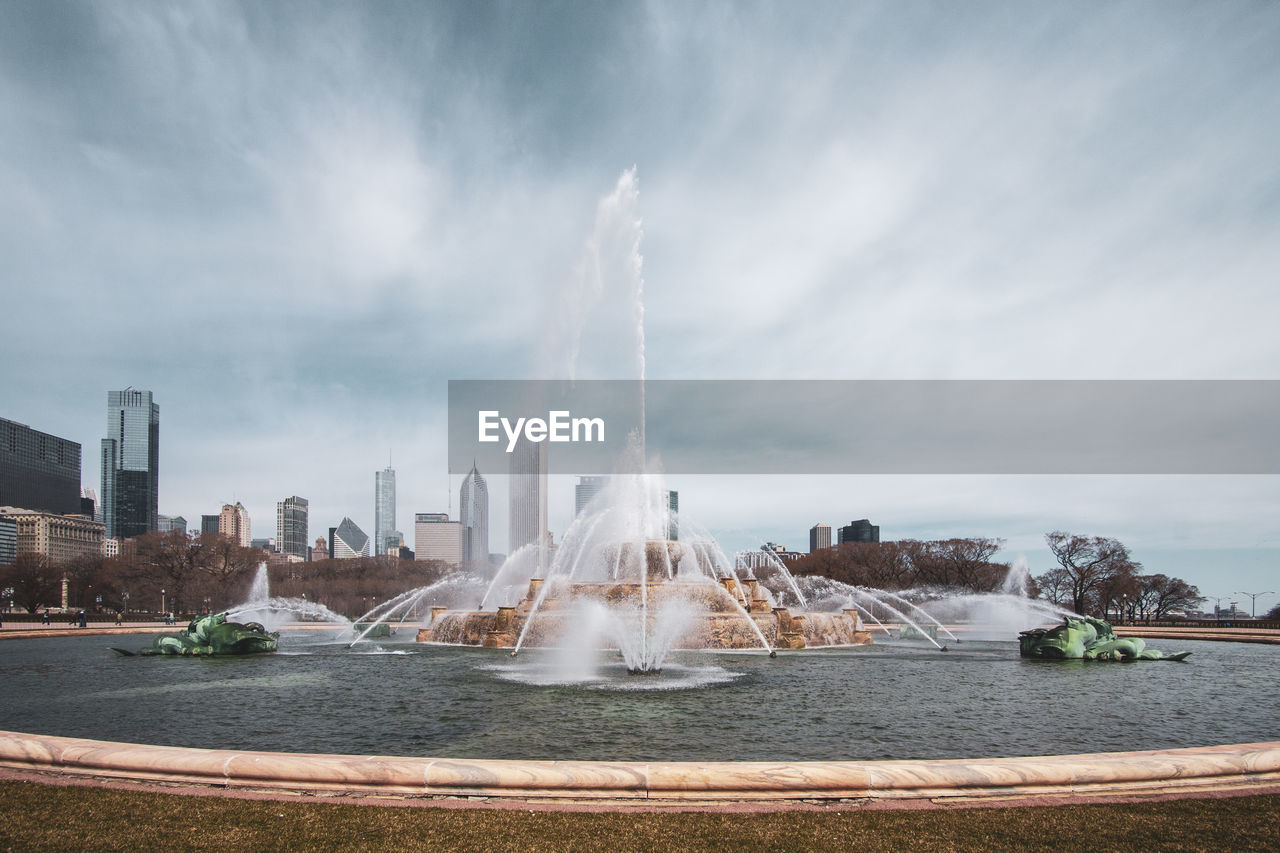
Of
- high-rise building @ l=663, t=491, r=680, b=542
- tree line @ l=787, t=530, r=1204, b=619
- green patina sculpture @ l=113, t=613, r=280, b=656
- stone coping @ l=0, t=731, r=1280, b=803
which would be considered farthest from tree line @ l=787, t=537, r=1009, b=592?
stone coping @ l=0, t=731, r=1280, b=803

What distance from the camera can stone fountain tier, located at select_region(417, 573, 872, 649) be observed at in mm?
33188

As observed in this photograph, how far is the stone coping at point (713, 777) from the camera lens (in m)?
9.39

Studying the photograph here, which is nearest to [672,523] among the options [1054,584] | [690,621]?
[690,621]

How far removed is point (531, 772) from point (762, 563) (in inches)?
4610

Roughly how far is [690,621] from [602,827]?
2538cm

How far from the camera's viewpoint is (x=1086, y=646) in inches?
1166

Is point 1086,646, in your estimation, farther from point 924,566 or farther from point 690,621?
point 924,566

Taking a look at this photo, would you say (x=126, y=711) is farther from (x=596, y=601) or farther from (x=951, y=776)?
(x=596, y=601)

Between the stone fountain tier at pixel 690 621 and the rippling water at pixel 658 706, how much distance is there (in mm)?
4249

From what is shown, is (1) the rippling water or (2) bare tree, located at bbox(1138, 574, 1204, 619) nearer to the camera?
(1) the rippling water

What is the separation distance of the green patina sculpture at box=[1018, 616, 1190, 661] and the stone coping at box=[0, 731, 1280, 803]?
2094cm

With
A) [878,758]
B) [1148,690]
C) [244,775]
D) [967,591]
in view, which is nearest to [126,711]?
[244,775]

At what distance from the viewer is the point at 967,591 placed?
78.4 metres

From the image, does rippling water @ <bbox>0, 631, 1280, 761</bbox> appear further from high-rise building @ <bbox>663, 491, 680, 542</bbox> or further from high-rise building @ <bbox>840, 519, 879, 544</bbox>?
high-rise building @ <bbox>840, 519, 879, 544</bbox>
